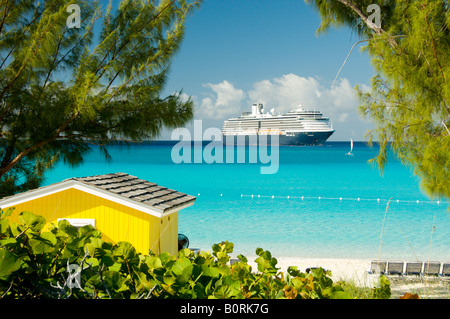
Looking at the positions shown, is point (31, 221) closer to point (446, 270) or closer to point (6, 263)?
point (6, 263)

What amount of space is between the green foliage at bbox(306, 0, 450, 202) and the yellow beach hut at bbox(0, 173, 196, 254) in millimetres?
2832

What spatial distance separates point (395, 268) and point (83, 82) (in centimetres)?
705

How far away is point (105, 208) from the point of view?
4.88 meters

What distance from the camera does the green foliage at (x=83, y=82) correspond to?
17.0ft

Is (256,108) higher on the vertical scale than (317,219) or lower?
higher

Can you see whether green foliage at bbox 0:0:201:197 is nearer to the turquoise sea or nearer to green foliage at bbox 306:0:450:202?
the turquoise sea

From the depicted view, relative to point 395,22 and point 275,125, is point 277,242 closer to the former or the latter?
point 395,22

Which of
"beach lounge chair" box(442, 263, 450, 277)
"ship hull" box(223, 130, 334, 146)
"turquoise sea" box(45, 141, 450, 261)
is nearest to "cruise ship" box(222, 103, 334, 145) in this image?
"ship hull" box(223, 130, 334, 146)

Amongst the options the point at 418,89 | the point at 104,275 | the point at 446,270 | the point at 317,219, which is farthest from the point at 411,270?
the point at 317,219

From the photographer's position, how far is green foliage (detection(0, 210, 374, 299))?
1158mm

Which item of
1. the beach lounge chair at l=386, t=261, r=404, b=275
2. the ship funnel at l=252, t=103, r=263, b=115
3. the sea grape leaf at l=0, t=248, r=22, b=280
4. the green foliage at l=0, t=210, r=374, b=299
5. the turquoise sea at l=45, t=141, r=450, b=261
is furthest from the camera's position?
the ship funnel at l=252, t=103, r=263, b=115

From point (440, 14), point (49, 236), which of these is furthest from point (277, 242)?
point (49, 236)

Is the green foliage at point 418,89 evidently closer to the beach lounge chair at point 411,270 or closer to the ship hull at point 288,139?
the beach lounge chair at point 411,270

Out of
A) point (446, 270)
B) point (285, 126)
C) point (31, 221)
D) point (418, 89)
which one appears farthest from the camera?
point (285, 126)
